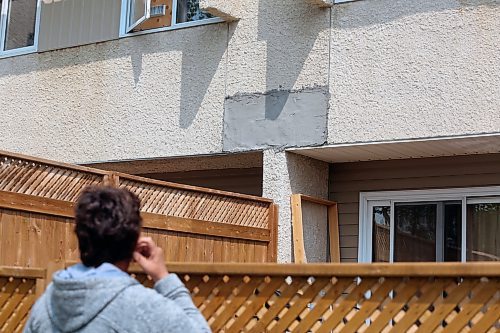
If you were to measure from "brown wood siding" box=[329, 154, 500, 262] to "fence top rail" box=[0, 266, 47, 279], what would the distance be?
502 centimetres

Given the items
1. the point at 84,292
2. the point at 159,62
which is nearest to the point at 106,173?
the point at 159,62

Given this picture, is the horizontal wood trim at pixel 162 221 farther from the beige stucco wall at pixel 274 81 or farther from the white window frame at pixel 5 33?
the white window frame at pixel 5 33

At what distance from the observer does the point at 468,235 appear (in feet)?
28.9

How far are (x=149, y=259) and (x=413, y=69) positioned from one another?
237 inches

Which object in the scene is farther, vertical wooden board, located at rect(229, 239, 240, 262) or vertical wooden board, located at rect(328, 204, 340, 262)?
vertical wooden board, located at rect(328, 204, 340, 262)

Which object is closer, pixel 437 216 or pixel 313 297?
pixel 313 297

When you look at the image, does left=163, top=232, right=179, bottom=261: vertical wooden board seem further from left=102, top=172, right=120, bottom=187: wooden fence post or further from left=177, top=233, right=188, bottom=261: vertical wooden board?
left=102, top=172, right=120, bottom=187: wooden fence post

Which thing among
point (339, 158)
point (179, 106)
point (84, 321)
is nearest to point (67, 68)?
point (179, 106)

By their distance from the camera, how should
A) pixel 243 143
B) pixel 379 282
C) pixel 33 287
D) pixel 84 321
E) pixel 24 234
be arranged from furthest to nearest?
1. pixel 243 143
2. pixel 24 234
3. pixel 33 287
4. pixel 379 282
5. pixel 84 321

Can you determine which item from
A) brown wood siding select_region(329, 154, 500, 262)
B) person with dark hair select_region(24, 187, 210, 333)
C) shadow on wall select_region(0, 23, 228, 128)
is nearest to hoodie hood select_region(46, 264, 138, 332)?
person with dark hair select_region(24, 187, 210, 333)

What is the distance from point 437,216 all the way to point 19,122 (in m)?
5.48

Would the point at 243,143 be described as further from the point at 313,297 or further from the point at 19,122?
the point at 313,297

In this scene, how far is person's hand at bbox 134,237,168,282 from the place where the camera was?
9.25ft

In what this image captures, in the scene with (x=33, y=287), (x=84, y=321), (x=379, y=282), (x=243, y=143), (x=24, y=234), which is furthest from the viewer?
(x=243, y=143)
